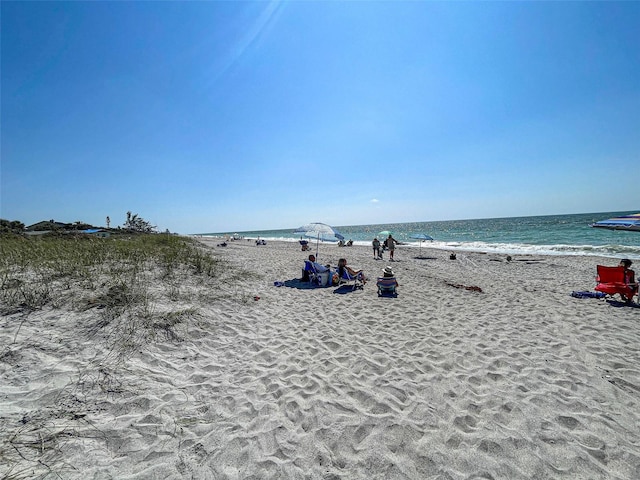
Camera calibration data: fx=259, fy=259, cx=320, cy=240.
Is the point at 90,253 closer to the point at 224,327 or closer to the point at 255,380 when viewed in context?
the point at 224,327

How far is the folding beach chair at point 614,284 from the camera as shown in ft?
22.5

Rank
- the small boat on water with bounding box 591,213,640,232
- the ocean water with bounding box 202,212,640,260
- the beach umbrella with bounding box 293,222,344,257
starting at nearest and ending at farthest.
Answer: the small boat on water with bounding box 591,213,640,232 → the beach umbrella with bounding box 293,222,344,257 → the ocean water with bounding box 202,212,640,260

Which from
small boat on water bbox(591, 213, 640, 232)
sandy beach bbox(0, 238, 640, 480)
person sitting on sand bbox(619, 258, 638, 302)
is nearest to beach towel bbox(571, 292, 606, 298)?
person sitting on sand bbox(619, 258, 638, 302)

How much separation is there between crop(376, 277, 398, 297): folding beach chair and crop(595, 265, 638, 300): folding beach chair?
5.56 m

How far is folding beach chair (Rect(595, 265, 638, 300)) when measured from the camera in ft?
22.5

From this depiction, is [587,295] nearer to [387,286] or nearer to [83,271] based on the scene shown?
[387,286]

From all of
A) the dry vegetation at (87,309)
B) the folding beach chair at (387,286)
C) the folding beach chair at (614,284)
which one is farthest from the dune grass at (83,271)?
the folding beach chair at (614,284)

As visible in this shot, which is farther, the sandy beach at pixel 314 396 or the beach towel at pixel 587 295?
the beach towel at pixel 587 295

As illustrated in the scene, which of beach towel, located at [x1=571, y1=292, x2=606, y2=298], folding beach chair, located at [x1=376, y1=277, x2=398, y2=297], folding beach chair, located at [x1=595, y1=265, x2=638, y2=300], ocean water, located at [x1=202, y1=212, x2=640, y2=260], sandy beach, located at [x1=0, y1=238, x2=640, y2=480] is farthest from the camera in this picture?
ocean water, located at [x1=202, y1=212, x2=640, y2=260]

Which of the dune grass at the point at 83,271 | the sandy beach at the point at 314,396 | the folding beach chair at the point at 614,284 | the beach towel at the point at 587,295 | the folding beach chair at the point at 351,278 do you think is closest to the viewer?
the sandy beach at the point at 314,396

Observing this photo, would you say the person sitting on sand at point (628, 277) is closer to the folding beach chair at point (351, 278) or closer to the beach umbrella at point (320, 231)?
the folding beach chair at point (351, 278)

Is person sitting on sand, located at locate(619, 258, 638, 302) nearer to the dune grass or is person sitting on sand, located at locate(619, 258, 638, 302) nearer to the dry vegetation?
the dry vegetation

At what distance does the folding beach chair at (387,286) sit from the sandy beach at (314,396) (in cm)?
199

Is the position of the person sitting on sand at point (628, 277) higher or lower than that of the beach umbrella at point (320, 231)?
lower
